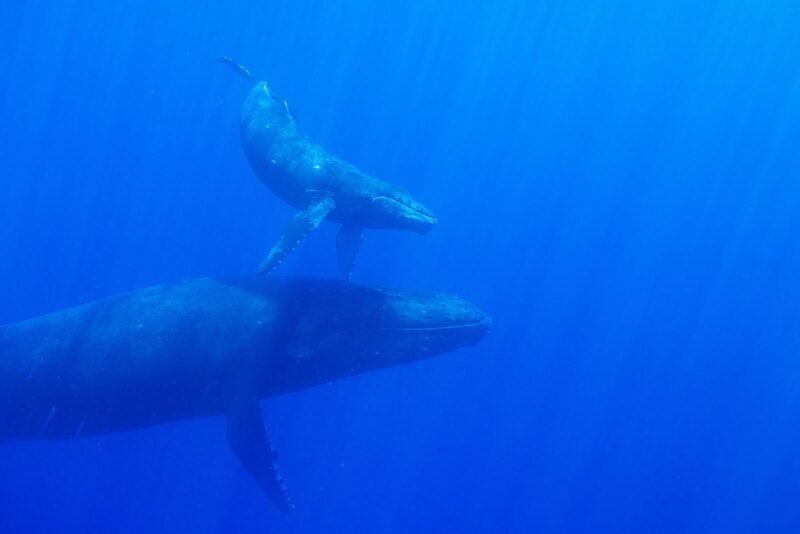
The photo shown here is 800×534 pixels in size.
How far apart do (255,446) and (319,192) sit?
5.50 m

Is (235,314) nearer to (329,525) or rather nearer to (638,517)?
(329,525)

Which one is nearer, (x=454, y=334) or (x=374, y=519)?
(x=454, y=334)

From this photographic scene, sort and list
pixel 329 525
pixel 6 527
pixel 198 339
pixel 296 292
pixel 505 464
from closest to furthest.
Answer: pixel 198 339 < pixel 296 292 < pixel 6 527 < pixel 329 525 < pixel 505 464

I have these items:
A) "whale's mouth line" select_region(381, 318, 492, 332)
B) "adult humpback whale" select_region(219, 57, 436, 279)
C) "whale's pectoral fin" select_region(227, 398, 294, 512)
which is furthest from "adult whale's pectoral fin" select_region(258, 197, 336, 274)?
"whale's mouth line" select_region(381, 318, 492, 332)

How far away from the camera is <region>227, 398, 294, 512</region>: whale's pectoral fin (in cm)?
836

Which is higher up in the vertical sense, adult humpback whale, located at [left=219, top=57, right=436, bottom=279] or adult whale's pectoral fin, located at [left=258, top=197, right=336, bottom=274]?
adult humpback whale, located at [left=219, top=57, right=436, bottom=279]

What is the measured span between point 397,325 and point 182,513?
33.8 ft

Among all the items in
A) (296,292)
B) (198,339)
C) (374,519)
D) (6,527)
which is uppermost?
(296,292)

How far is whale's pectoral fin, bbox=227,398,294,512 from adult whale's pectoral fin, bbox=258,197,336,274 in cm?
238

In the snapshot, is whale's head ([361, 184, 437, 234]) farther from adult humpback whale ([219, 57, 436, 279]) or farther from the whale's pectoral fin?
the whale's pectoral fin

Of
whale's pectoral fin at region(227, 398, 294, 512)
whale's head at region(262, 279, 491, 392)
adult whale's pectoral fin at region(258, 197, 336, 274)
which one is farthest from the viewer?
adult whale's pectoral fin at region(258, 197, 336, 274)

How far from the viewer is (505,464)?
17547mm

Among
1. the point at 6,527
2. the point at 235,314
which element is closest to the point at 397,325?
the point at 235,314

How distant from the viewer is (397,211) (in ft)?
37.4
